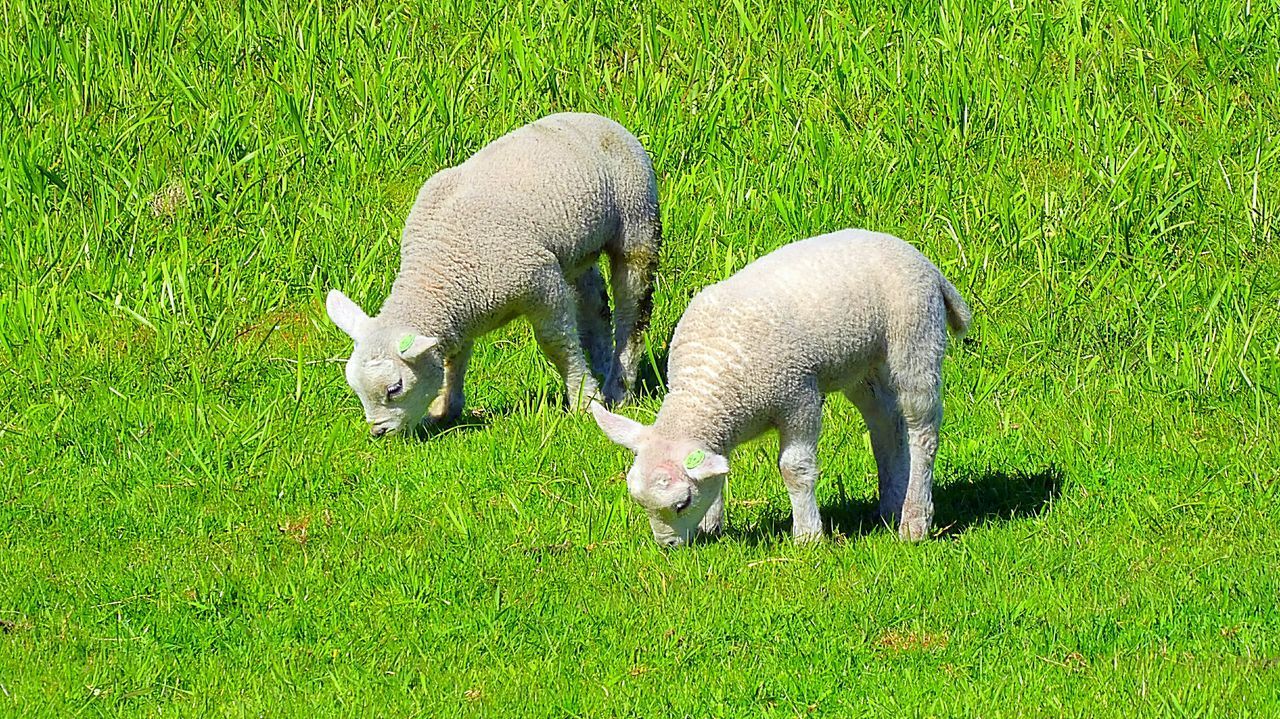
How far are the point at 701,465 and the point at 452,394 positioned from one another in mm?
2402

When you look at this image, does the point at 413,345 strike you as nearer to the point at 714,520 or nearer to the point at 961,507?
the point at 714,520

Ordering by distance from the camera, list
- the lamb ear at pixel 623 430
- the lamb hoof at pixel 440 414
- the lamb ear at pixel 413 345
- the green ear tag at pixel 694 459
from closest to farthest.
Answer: the green ear tag at pixel 694 459 → the lamb ear at pixel 623 430 → the lamb ear at pixel 413 345 → the lamb hoof at pixel 440 414

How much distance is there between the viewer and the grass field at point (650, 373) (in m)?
5.40

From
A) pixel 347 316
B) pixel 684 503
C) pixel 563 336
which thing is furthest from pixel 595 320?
pixel 684 503

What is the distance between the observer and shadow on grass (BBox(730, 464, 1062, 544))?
6.35 m

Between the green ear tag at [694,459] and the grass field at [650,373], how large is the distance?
0.40 metres

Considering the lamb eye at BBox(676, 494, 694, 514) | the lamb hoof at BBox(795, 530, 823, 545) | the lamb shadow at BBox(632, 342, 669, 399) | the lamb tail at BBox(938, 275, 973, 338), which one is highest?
the lamb tail at BBox(938, 275, 973, 338)

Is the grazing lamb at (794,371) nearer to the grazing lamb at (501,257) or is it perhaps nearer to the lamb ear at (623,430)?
the lamb ear at (623,430)

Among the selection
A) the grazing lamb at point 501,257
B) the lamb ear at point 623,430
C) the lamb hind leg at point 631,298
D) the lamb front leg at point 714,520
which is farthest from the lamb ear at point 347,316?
the lamb front leg at point 714,520

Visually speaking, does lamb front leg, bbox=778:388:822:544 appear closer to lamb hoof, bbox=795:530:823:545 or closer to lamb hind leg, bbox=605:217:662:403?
lamb hoof, bbox=795:530:823:545

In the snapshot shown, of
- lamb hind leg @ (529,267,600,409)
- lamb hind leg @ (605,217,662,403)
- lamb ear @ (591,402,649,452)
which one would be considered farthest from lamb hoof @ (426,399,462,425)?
lamb ear @ (591,402,649,452)

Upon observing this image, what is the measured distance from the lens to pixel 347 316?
751cm

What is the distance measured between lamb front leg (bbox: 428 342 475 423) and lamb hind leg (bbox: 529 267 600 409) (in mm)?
349

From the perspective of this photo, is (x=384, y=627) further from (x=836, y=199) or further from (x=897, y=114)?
(x=897, y=114)
